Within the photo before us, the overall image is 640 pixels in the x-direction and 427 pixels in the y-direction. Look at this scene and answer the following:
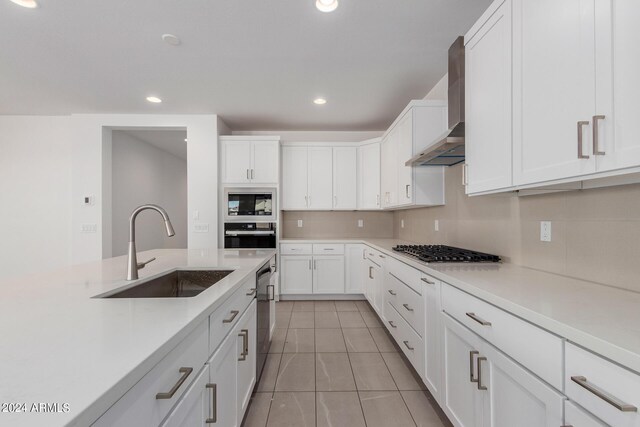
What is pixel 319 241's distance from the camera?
13.4 feet

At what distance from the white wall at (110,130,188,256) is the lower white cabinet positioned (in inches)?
198

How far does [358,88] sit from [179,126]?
8.41ft

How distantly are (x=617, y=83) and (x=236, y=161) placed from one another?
12.7ft

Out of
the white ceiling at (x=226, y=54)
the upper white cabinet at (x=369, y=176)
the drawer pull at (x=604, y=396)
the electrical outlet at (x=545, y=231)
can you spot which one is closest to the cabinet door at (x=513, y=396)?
the drawer pull at (x=604, y=396)

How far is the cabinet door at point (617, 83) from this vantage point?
87cm

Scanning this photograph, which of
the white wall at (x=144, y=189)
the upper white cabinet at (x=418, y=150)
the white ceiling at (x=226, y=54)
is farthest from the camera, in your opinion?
the white wall at (x=144, y=189)

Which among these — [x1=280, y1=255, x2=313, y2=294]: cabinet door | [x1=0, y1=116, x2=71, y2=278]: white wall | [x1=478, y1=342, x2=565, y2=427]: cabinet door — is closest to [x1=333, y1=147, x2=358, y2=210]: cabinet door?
[x1=280, y1=255, x2=313, y2=294]: cabinet door

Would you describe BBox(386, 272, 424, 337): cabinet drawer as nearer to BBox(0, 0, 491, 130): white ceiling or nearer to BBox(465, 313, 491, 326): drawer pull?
BBox(465, 313, 491, 326): drawer pull

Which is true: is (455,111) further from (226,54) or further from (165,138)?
(165,138)

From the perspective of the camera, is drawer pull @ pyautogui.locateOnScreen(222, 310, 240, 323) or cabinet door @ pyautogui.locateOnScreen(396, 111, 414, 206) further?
cabinet door @ pyautogui.locateOnScreen(396, 111, 414, 206)

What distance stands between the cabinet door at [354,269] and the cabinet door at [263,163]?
151 cm

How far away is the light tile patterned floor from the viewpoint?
171 cm

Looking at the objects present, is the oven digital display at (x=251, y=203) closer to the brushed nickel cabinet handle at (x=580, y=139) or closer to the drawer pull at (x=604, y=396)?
the brushed nickel cabinet handle at (x=580, y=139)

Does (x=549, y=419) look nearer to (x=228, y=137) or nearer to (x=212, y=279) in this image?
(x=212, y=279)
